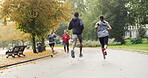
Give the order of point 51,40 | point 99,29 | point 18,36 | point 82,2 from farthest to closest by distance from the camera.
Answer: point 82,2
point 18,36
point 51,40
point 99,29

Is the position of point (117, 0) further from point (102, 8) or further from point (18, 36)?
point (18, 36)

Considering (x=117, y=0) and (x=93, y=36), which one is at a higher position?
(x=117, y=0)

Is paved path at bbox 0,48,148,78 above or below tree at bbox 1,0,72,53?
below

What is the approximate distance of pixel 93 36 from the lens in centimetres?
4097

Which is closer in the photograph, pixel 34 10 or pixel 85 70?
pixel 85 70

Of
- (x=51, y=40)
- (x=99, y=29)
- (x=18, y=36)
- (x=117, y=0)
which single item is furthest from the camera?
(x=18, y=36)

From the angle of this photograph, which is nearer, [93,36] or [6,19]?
[6,19]

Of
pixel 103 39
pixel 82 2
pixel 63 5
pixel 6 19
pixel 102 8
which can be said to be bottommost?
pixel 103 39

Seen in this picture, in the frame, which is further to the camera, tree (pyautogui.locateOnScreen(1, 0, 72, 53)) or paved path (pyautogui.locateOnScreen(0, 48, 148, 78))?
tree (pyautogui.locateOnScreen(1, 0, 72, 53))

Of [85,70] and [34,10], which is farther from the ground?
[34,10]

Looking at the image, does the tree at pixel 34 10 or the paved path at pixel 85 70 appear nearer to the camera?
the paved path at pixel 85 70

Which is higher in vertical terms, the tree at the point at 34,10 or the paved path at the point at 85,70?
the tree at the point at 34,10

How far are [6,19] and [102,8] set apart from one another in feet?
72.7

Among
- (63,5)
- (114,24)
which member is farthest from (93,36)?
(63,5)
